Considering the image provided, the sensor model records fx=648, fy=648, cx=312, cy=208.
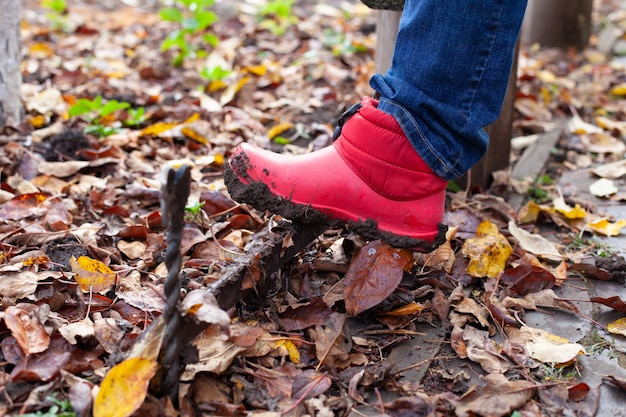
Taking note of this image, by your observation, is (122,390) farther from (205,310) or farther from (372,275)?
(372,275)

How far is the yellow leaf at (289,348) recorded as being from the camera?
1.37 metres

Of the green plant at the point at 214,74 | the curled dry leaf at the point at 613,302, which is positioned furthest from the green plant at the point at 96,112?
the curled dry leaf at the point at 613,302

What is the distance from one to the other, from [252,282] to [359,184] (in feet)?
1.15

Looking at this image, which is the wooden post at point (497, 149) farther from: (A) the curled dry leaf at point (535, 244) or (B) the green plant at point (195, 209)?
(B) the green plant at point (195, 209)

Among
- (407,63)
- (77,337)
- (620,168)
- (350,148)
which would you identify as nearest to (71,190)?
(77,337)

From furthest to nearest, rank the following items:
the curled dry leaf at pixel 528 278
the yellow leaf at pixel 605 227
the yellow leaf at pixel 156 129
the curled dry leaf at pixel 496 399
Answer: the yellow leaf at pixel 156 129 < the yellow leaf at pixel 605 227 < the curled dry leaf at pixel 528 278 < the curled dry leaf at pixel 496 399

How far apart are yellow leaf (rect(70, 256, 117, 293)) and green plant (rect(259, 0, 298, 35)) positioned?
287 cm

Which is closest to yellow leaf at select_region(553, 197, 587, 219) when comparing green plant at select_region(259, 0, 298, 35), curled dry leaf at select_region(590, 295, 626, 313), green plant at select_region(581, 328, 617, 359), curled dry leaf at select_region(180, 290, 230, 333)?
curled dry leaf at select_region(590, 295, 626, 313)

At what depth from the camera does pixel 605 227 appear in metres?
2.00

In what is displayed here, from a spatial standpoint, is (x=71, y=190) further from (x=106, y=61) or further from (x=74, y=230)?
(x=106, y=61)

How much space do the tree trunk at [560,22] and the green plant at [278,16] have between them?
1621mm

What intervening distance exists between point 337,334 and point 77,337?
0.54 m

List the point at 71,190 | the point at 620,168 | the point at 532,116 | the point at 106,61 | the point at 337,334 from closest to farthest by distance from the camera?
the point at 337,334 < the point at 71,190 < the point at 620,168 < the point at 532,116 < the point at 106,61

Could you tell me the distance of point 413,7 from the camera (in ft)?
4.69
